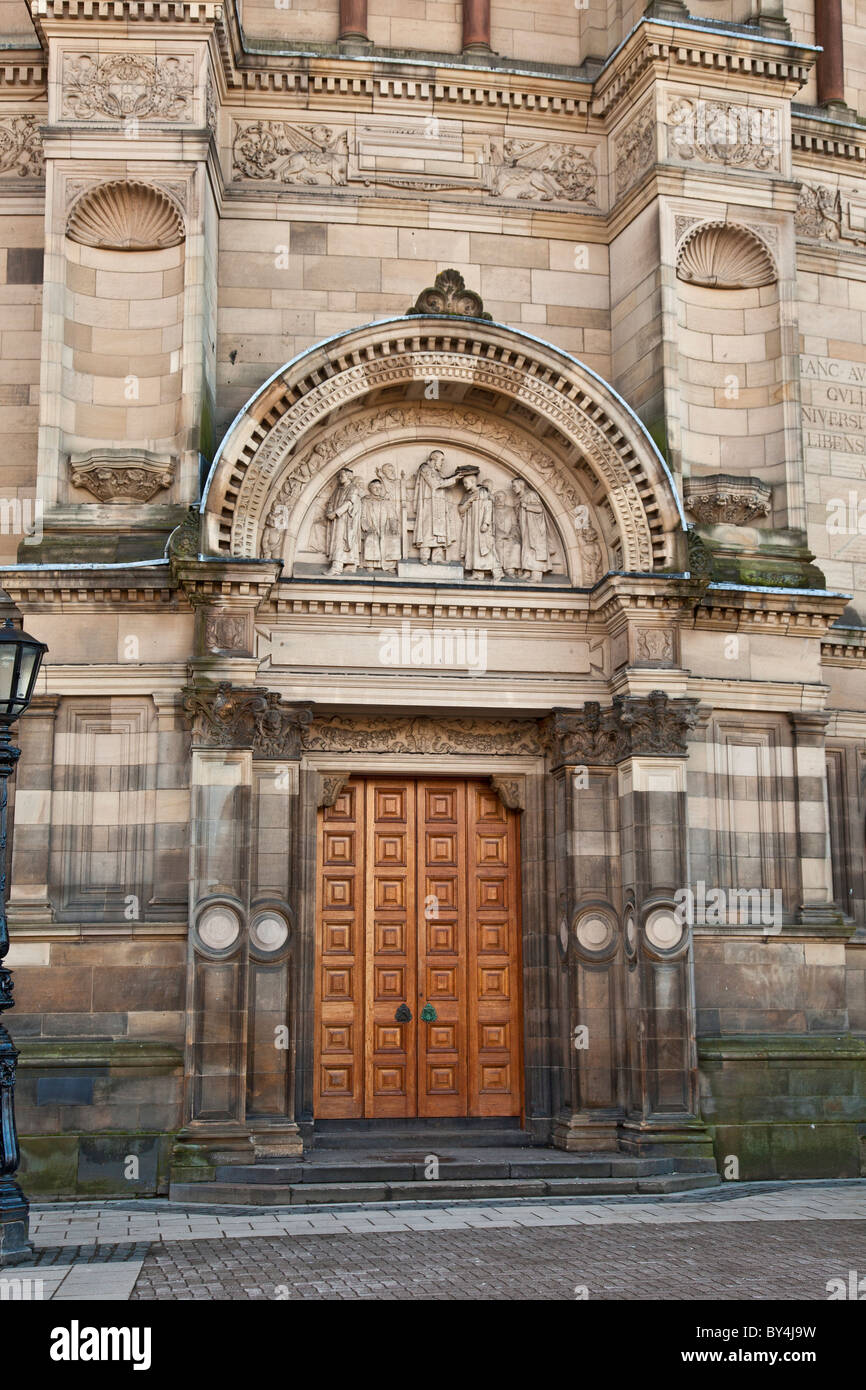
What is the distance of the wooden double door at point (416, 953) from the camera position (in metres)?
17.1

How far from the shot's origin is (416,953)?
56.9 ft

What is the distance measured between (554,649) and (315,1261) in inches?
310

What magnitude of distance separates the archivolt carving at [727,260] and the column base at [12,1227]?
41.0 ft

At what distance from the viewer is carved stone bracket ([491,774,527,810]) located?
58.0 ft

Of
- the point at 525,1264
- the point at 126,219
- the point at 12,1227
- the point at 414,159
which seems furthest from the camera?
the point at 414,159

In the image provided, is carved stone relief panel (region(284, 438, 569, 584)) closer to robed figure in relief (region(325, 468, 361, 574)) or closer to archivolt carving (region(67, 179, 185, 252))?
robed figure in relief (region(325, 468, 361, 574))

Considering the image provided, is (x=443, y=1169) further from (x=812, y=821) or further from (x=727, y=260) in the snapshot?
(x=727, y=260)

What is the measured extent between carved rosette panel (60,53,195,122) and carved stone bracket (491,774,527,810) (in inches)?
324

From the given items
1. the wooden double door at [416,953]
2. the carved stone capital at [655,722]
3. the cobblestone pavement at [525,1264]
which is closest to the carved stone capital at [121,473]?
the wooden double door at [416,953]

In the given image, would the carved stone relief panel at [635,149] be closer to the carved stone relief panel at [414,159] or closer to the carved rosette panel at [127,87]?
the carved stone relief panel at [414,159]

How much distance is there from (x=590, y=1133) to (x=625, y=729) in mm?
4347

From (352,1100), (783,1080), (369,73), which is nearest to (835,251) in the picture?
(369,73)

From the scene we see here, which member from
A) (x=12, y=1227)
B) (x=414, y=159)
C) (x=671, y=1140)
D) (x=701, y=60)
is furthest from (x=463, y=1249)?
(x=701, y=60)

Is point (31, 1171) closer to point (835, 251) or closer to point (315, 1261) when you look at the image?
point (315, 1261)
